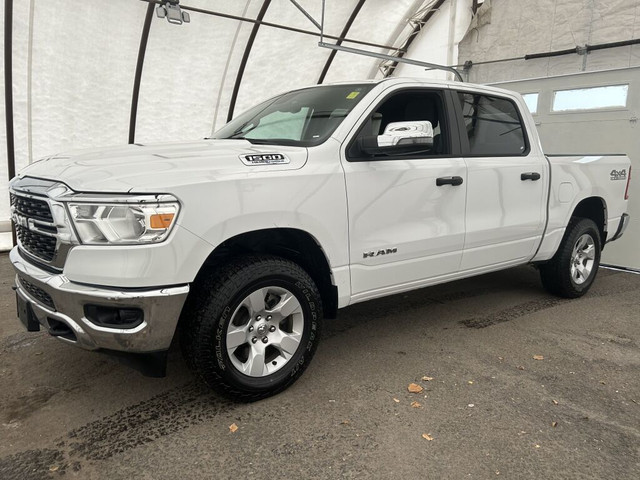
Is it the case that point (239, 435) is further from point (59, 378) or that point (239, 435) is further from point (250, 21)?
point (250, 21)

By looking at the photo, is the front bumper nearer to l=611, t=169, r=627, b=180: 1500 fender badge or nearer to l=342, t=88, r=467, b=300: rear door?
l=342, t=88, r=467, b=300: rear door

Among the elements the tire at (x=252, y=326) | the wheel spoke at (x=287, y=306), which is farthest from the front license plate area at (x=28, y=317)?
the wheel spoke at (x=287, y=306)

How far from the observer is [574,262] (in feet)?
16.7

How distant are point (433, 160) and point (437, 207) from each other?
346mm

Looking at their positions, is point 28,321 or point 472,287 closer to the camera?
point 28,321

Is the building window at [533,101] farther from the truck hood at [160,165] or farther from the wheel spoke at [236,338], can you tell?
the wheel spoke at [236,338]

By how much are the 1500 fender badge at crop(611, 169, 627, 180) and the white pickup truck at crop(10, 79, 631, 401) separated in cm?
127

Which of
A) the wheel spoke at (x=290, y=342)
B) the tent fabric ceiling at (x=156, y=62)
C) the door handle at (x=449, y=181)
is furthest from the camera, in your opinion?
the tent fabric ceiling at (x=156, y=62)

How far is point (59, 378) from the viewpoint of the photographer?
324 centimetres

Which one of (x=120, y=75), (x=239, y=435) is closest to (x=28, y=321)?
(x=239, y=435)

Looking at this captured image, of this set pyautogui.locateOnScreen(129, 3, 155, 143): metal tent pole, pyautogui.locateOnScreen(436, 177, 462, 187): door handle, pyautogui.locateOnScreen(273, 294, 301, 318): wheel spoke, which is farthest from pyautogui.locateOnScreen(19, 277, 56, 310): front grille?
pyautogui.locateOnScreen(129, 3, 155, 143): metal tent pole

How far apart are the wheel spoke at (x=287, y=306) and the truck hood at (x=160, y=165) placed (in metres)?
0.77

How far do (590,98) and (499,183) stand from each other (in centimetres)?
401

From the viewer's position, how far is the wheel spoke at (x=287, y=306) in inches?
113
